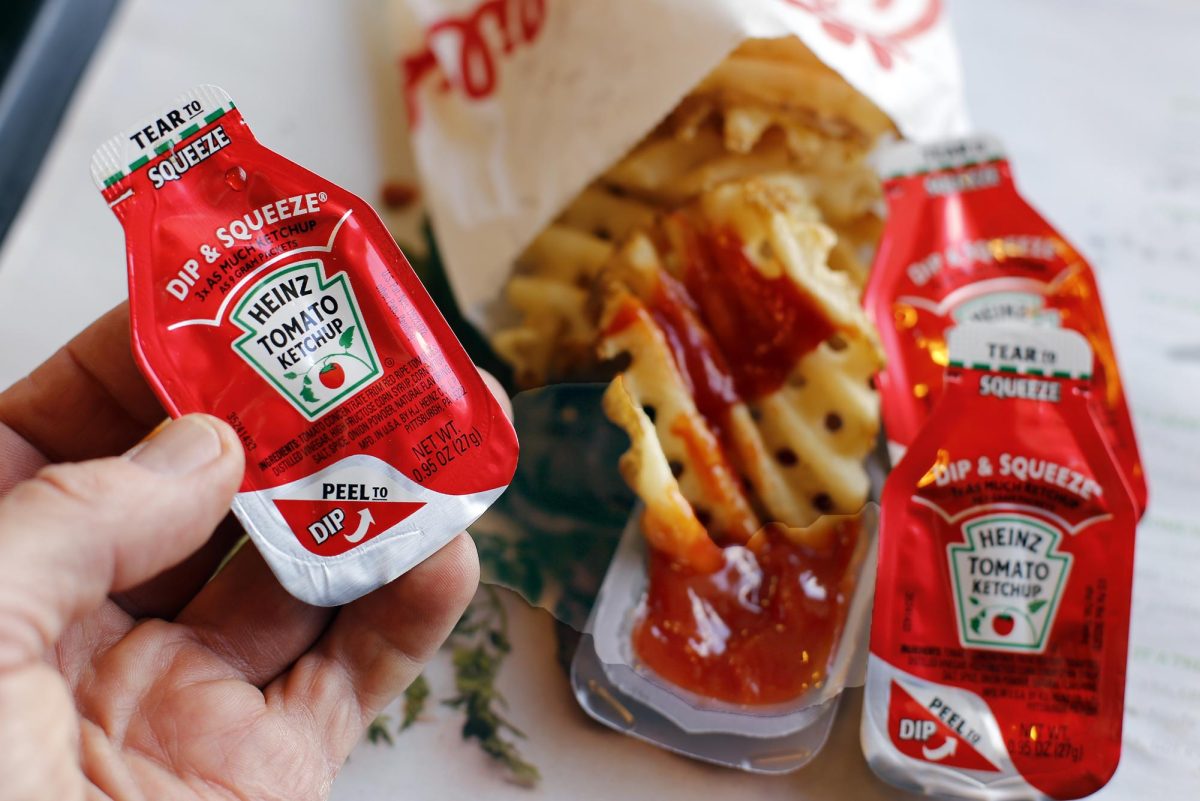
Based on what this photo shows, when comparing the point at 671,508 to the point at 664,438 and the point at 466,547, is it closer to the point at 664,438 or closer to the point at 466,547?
the point at 664,438

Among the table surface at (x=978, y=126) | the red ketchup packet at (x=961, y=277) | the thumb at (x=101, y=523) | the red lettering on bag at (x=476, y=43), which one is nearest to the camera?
the thumb at (x=101, y=523)

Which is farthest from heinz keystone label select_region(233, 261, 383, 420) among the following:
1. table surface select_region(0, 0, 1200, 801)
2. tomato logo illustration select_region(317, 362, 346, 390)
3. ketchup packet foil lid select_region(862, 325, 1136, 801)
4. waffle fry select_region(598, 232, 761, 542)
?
ketchup packet foil lid select_region(862, 325, 1136, 801)

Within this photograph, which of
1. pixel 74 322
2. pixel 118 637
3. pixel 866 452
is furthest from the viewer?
pixel 74 322

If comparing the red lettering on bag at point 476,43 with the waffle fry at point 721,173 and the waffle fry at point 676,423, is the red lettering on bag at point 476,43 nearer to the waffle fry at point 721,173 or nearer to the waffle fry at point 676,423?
the waffle fry at point 721,173

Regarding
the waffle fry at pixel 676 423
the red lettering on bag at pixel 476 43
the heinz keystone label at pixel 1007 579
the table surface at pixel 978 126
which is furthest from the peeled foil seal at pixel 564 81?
the heinz keystone label at pixel 1007 579

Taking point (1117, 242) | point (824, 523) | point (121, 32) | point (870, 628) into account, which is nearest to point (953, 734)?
point (870, 628)

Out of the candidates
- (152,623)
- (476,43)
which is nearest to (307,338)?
(152,623)
